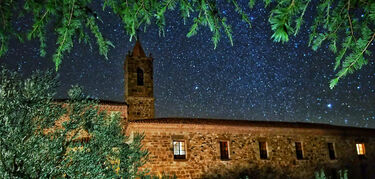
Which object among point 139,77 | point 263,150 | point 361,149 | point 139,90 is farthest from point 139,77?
point 361,149

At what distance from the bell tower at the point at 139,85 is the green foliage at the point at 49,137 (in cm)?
1349

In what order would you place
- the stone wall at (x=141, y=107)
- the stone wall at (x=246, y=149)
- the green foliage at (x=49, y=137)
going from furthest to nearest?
the stone wall at (x=141, y=107)
the stone wall at (x=246, y=149)
the green foliage at (x=49, y=137)

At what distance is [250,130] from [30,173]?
12.2m

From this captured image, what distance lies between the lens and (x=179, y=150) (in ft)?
48.2

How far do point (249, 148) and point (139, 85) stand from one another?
1058 centimetres

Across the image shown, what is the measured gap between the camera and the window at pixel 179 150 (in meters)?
14.6

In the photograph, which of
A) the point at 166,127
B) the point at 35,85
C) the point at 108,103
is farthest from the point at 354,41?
the point at 108,103

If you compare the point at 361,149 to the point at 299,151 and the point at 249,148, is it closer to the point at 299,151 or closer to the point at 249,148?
the point at 299,151

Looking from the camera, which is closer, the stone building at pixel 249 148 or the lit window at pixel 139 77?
the stone building at pixel 249 148

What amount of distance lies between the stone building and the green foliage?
5738 mm

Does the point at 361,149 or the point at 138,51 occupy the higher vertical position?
the point at 138,51

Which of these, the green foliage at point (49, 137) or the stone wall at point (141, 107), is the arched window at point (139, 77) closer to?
the stone wall at point (141, 107)

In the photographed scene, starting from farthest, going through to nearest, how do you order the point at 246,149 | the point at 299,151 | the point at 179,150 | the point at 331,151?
the point at 331,151 < the point at 299,151 < the point at 246,149 < the point at 179,150

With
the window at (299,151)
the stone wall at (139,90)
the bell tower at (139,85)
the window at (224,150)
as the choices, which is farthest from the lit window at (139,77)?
the window at (299,151)
